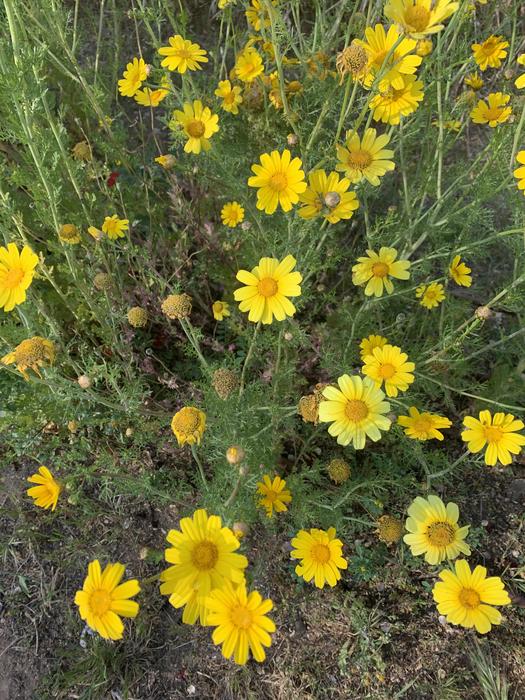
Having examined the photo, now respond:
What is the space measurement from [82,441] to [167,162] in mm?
1231

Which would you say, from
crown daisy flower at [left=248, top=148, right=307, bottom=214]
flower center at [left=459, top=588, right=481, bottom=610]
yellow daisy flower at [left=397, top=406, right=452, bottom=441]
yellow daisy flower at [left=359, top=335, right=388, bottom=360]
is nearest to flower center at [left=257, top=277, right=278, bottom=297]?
crown daisy flower at [left=248, top=148, right=307, bottom=214]

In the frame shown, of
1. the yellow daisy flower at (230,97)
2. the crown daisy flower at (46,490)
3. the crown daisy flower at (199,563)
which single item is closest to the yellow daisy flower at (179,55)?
the yellow daisy flower at (230,97)

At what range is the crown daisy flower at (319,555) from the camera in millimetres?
1719

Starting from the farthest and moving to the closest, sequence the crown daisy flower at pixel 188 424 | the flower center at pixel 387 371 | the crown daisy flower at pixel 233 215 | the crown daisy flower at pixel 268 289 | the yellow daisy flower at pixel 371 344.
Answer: the crown daisy flower at pixel 233 215 → the yellow daisy flower at pixel 371 344 → the flower center at pixel 387 371 → the crown daisy flower at pixel 268 289 → the crown daisy flower at pixel 188 424

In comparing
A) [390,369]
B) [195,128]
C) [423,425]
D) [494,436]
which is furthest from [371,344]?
[195,128]

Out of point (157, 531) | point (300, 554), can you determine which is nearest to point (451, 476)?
point (300, 554)

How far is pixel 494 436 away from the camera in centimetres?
182

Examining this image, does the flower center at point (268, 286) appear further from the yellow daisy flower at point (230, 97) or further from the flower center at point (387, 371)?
the yellow daisy flower at point (230, 97)

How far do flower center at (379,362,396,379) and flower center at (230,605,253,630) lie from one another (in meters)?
0.93

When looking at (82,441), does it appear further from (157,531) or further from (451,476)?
(451,476)

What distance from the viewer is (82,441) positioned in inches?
88.0

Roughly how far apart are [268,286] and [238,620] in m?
0.95

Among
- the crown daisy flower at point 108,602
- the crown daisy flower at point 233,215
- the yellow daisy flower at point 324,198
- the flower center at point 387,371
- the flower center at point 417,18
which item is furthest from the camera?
the crown daisy flower at point 233,215

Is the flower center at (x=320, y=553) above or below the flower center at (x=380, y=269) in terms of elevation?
below
